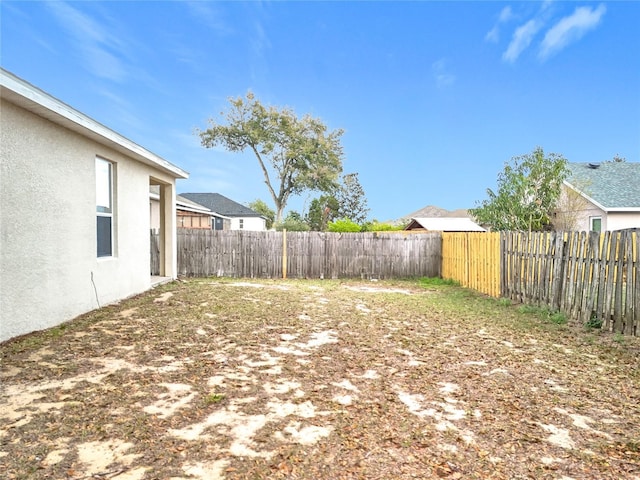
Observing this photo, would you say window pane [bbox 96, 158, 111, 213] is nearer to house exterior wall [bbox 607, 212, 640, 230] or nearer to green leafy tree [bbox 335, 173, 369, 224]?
house exterior wall [bbox 607, 212, 640, 230]

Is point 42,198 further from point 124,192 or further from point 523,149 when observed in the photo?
point 523,149

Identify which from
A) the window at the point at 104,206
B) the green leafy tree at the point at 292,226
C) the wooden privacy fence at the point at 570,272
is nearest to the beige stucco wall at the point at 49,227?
the window at the point at 104,206

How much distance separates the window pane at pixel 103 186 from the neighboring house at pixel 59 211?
2 centimetres

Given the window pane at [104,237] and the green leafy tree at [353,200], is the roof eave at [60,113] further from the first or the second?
the green leafy tree at [353,200]

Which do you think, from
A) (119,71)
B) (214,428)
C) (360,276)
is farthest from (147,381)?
(119,71)

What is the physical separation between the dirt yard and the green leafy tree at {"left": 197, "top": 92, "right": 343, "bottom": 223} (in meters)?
26.9

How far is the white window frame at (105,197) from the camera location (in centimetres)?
691

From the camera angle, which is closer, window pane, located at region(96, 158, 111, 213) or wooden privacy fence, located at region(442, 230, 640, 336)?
wooden privacy fence, located at region(442, 230, 640, 336)

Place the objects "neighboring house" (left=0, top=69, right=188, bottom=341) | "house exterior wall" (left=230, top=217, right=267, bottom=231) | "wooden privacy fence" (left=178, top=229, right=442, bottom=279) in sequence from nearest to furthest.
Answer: "neighboring house" (left=0, top=69, right=188, bottom=341) < "wooden privacy fence" (left=178, top=229, right=442, bottom=279) < "house exterior wall" (left=230, top=217, right=267, bottom=231)

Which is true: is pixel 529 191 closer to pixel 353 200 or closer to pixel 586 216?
pixel 586 216

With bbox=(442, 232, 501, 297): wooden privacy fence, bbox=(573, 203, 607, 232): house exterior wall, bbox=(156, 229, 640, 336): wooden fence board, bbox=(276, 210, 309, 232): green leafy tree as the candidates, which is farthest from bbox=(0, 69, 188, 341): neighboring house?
bbox=(276, 210, 309, 232): green leafy tree

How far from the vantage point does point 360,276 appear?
13.4 m

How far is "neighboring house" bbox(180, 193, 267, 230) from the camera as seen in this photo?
3515 cm

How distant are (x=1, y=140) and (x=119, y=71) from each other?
13333mm
